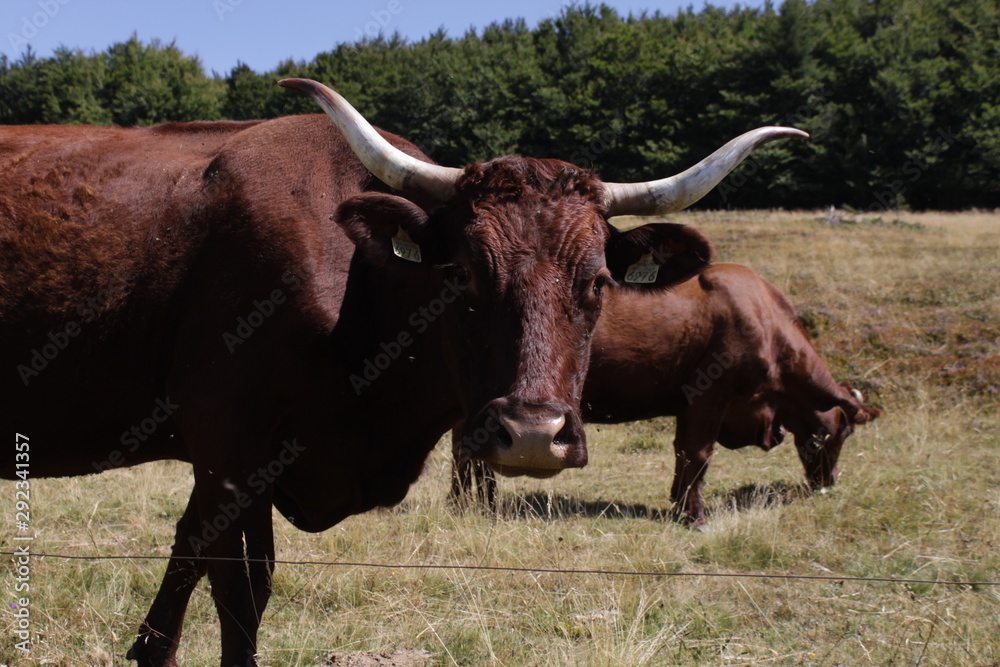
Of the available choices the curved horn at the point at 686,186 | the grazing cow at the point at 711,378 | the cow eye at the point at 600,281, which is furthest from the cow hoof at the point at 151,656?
the grazing cow at the point at 711,378

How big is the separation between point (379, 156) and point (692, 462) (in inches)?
210

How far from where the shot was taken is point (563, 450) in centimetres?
266

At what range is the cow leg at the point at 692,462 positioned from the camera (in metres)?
7.40

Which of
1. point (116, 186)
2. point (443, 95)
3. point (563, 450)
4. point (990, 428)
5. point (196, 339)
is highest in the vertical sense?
point (443, 95)

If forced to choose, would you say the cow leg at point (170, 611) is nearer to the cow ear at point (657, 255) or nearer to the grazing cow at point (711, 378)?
the cow ear at point (657, 255)

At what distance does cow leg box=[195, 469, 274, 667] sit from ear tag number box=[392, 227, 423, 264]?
111cm

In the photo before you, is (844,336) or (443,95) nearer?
(844,336)

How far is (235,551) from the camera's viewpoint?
3.36 metres

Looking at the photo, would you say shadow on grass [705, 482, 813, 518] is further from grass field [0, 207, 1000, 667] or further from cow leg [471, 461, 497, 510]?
cow leg [471, 461, 497, 510]

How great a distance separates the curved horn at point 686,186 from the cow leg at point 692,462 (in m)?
4.37

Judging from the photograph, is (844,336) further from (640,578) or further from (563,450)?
(563,450)

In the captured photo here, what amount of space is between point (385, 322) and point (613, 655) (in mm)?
1772

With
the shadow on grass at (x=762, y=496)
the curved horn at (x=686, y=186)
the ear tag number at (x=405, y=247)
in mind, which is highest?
the curved horn at (x=686, y=186)

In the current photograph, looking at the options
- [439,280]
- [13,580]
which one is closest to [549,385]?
[439,280]
